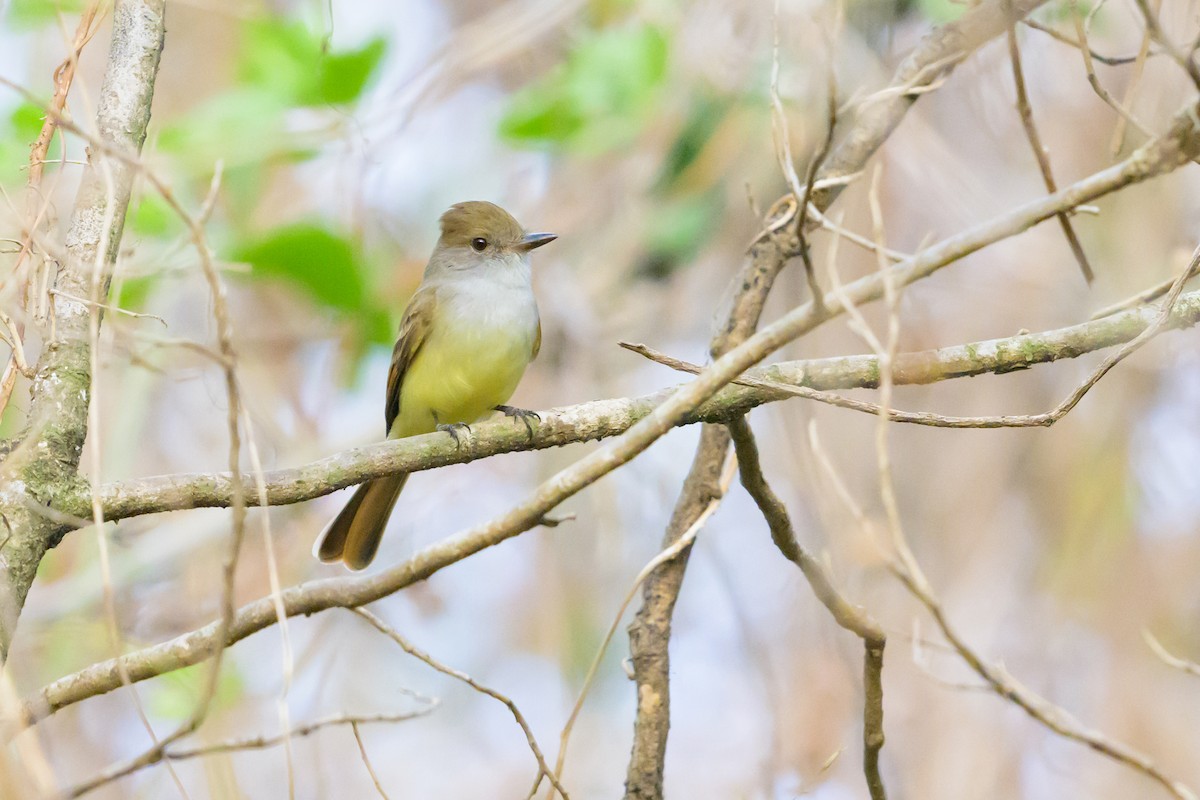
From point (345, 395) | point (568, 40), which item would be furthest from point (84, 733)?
point (568, 40)

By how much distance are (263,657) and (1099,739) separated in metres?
4.00

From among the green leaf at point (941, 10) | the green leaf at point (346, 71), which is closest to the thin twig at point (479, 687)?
the green leaf at point (346, 71)

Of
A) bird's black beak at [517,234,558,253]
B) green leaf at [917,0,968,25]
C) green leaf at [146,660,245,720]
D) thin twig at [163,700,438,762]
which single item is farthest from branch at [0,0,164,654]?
green leaf at [917,0,968,25]

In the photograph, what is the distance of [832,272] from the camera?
73.9 inches

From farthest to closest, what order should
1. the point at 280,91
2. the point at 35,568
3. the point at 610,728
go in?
the point at 610,728, the point at 280,91, the point at 35,568

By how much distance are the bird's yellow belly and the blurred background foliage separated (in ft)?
0.63

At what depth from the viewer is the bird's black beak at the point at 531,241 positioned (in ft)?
14.0

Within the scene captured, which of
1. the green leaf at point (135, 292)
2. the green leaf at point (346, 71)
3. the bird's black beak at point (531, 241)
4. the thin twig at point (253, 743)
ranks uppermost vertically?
the green leaf at point (346, 71)

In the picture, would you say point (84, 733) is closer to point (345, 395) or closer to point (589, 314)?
point (345, 395)

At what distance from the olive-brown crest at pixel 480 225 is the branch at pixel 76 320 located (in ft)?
6.65

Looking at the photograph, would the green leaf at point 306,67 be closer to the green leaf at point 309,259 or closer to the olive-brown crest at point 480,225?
the green leaf at point 309,259

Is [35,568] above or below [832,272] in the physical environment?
below

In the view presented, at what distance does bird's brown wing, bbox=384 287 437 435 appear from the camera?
4188 mm

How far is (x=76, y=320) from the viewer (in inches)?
90.2
